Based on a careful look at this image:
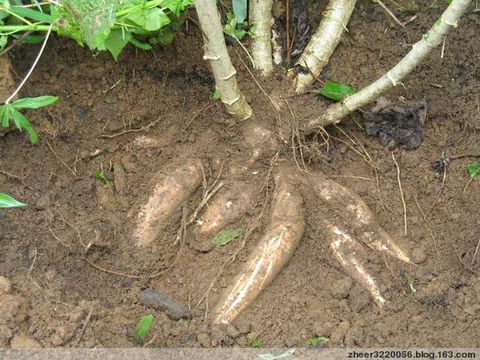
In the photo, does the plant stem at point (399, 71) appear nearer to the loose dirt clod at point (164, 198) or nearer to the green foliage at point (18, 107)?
the loose dirt clod at point (164, 198)

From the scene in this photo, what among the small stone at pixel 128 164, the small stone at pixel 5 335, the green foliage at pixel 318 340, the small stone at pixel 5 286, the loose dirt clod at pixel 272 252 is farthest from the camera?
the small stone at pixel 128 164

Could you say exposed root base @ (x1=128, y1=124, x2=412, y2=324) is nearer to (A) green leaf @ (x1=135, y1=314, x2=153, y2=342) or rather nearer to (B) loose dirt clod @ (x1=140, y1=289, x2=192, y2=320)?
(B) loose dirt clod @ (x1=140, y1=289, x2=192, y2=320)

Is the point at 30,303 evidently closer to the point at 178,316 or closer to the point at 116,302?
the point at 116,302

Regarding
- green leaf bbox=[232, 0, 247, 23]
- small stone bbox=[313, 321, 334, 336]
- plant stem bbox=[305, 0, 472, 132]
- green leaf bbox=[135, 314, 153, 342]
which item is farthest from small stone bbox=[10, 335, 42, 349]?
green leaf bbox=[232, 0, 247, 23]

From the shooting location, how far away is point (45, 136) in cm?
236

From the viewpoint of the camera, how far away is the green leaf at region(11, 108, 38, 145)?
206 centimetres

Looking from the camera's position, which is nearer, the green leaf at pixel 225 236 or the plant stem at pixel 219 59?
the plant stem at pixel 219 59

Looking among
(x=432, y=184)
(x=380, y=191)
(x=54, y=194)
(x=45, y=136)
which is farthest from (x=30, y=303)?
(x=432, y=184)

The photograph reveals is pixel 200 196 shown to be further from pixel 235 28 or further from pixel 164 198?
pixel 235 28

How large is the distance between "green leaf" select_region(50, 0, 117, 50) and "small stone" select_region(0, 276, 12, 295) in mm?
788

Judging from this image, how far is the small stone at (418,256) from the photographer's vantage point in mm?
2303

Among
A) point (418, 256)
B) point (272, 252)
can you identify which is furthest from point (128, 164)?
point (418, 256)

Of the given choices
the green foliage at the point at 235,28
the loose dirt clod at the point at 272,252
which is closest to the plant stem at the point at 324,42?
the green foliage at the point at 235,28

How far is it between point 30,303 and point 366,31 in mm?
1646
